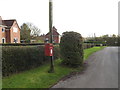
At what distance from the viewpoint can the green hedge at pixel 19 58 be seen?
657cm

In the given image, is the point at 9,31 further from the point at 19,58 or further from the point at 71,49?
the point at 19,58

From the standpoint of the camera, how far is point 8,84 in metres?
5.68

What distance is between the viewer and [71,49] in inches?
395

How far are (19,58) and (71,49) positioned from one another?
13.7 ft

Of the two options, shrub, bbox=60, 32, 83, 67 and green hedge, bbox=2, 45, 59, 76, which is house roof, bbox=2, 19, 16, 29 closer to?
shrub, bbox=60, 32, 83, 67

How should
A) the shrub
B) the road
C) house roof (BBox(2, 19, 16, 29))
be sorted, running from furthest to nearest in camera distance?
house roof (BBox(2, 19, 16, 29)), the shrub, the road

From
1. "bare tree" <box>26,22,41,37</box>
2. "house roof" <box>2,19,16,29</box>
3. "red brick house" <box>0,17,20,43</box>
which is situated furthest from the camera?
"bare tree" <box>26,22,41,37</box>

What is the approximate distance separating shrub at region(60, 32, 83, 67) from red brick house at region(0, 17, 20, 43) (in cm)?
2455

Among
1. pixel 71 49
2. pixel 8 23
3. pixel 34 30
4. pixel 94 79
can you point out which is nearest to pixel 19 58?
pixel 71 49

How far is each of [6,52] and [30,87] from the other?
2.30 metres

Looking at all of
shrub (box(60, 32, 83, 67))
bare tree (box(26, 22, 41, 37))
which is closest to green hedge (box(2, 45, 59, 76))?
shrub (box(60, 32, 83, 67))

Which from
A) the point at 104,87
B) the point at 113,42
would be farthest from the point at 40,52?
the point at 113,42

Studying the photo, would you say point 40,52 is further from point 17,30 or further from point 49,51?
point 17,30

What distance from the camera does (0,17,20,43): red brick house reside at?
31.4 meters
